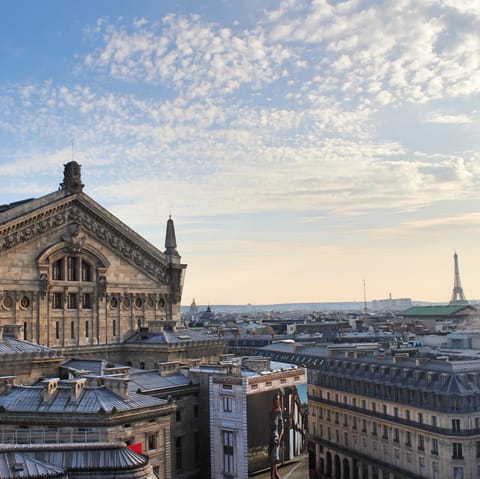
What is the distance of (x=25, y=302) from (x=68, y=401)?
65.0 feet

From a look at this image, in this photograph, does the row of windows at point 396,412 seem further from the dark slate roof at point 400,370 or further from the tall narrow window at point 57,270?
the tall narrow window at point 57,270

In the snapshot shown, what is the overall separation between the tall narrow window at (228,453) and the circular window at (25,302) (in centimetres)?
2323

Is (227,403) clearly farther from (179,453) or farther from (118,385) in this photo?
(118,385)

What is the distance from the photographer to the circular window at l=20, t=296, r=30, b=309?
220ft

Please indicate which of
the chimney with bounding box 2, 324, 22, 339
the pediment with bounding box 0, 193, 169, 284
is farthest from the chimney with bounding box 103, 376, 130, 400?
the pediment with bounding box 0, 193, 169, 284

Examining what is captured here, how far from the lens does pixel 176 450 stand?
58.8m

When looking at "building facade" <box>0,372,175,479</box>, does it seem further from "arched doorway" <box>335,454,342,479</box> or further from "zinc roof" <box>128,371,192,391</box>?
"arched doorway" <box>335,454,342,479</box>

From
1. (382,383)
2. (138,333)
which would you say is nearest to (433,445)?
(382,383)

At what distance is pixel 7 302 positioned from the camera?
2594 inches

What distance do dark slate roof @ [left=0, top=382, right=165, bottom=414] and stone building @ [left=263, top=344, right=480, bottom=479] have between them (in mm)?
30510

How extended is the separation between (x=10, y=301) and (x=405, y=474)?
142 feet

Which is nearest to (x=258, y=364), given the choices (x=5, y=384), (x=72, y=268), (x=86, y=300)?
(x=86, y=300)

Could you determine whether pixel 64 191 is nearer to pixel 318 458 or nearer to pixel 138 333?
pixel 138 333

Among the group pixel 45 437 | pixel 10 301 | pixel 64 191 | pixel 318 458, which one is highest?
pixel 64 191
